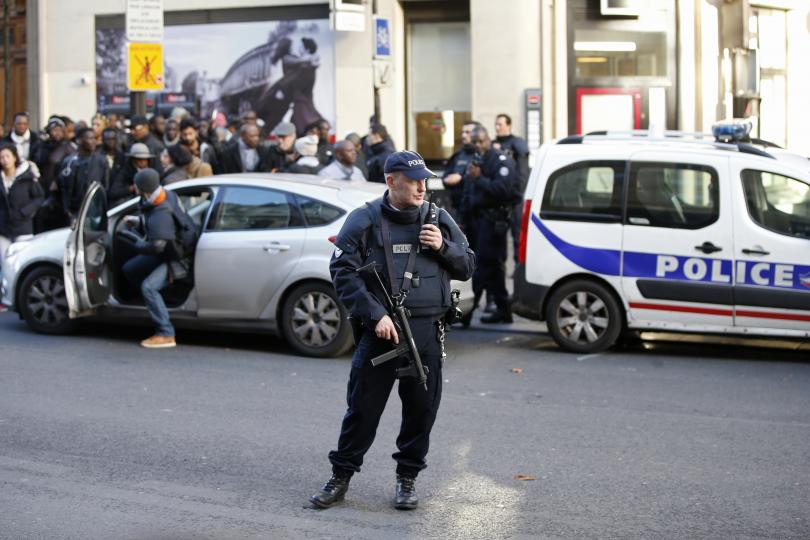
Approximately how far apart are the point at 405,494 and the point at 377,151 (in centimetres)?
952

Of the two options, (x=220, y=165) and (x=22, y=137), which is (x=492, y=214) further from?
(x=22, y=137)

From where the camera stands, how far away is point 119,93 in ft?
73.0

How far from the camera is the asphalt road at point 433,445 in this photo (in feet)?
20.4

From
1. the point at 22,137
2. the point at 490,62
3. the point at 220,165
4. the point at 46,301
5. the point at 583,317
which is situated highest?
the point at 490,62

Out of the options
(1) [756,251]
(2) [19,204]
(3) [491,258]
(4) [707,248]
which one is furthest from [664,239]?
(2) [19,204]

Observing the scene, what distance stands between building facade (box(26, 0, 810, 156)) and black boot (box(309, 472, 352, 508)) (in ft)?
44.7

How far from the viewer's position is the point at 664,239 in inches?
433

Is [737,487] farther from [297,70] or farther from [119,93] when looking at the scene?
[119,93]

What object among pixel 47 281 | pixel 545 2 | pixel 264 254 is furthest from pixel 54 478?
pixel 545 2

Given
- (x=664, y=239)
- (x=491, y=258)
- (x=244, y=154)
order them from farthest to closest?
(x=244, y=154) → (x=491, y=258) → (x=664, y=239)

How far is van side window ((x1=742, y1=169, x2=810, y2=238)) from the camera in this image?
35.2 ft

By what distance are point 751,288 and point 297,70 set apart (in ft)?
39.0

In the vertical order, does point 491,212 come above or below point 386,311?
above

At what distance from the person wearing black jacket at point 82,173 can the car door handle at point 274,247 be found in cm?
416
